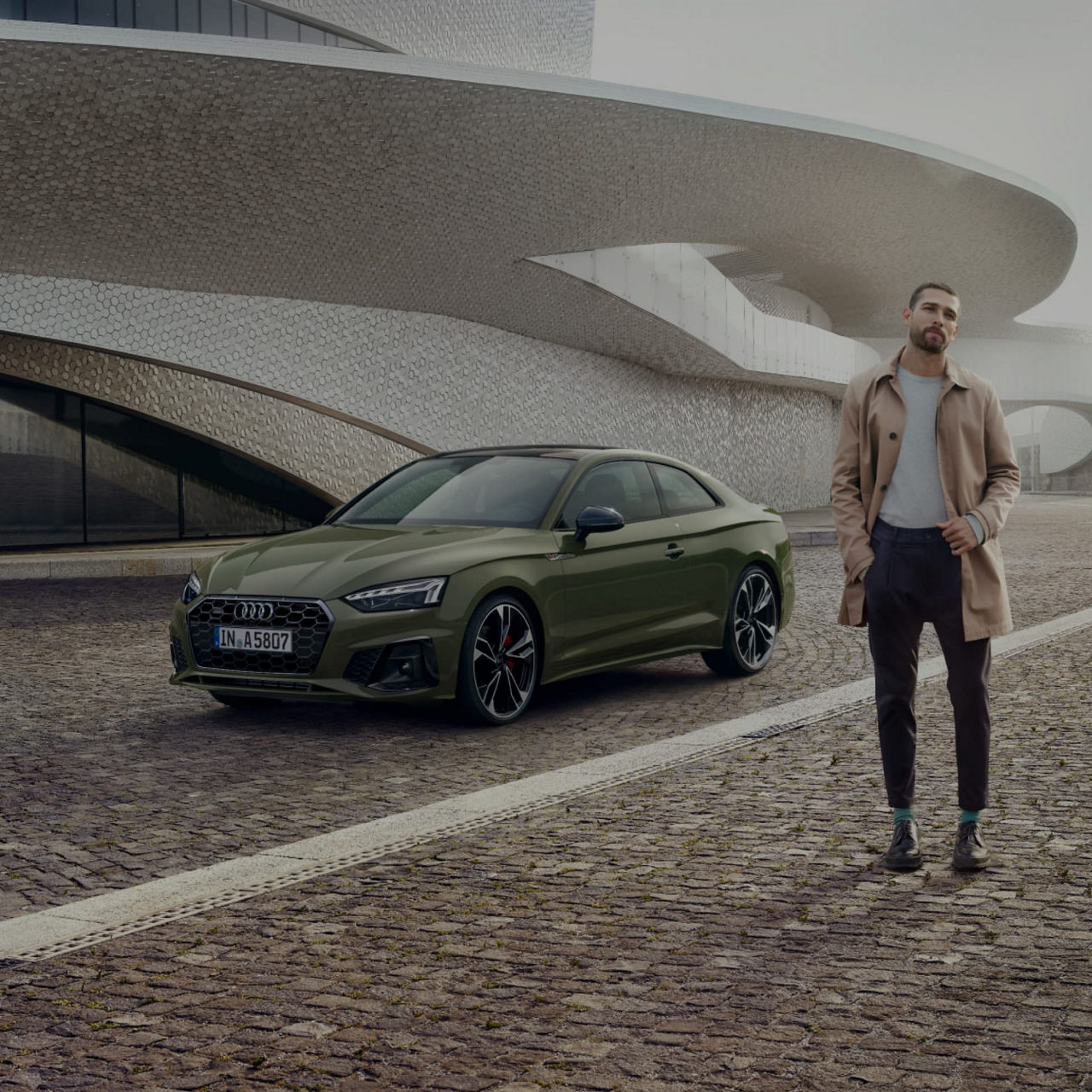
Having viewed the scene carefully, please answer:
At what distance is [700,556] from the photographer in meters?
8.80

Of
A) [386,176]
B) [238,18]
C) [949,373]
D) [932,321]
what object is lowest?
[949,373]

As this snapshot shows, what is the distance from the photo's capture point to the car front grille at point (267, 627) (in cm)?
713

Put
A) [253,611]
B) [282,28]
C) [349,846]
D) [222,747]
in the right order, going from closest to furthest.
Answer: [349,846] → [222,747] → [253,611] → [282,28]

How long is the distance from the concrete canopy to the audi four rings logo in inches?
528

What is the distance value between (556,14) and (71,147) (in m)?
19.4

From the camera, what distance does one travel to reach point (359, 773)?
20.9 feet

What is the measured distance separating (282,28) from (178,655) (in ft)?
83.2

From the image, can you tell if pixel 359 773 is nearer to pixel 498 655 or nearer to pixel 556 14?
pixel 498 655

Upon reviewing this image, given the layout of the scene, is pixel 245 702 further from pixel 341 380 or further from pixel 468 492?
pixel 341 380

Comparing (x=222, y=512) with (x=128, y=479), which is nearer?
(x=128, y=479)

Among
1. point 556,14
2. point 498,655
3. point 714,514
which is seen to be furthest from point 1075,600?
point 556,14

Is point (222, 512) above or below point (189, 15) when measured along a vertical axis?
below

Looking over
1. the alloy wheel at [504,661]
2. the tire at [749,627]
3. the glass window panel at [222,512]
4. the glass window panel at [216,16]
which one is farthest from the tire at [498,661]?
the glass window panel at [216,16]

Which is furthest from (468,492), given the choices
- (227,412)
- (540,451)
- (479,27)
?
(479,27)
